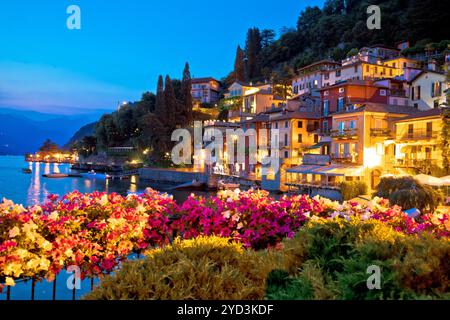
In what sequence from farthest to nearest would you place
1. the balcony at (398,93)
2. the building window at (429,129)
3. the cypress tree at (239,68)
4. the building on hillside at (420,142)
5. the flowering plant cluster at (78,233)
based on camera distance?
the cypress tree at (239,68) → the balcony at (398,93) → the building window at (429,129) → the building on hillside at (420,142) → the flowering plant cluster at (78,233)

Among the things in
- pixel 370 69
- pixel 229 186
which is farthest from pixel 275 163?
pixel 370 69

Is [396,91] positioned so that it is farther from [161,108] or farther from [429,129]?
[161,108]

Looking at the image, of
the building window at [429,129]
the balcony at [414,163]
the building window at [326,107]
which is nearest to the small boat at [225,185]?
the building window at [326,107]

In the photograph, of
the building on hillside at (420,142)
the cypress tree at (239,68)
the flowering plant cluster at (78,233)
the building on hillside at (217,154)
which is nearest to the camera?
the flowering plant cluster at (78,233)

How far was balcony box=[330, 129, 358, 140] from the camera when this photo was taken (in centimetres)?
4000

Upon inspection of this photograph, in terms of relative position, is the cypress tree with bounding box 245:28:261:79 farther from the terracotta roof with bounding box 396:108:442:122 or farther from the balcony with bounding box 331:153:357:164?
the terracotta roof with bounding box 396:108:442:122

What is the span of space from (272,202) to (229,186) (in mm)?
44022

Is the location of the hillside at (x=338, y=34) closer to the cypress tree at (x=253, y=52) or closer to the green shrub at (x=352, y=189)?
the cypress tree at (x=253, y=52)

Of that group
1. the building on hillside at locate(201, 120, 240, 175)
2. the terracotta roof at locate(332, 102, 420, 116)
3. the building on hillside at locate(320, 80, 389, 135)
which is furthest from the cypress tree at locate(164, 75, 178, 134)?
the terracotta roof at locate(332, 102, 420, 116)

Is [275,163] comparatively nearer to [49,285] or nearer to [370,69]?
[370,69]

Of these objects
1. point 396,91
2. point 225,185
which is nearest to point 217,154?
point 225,185

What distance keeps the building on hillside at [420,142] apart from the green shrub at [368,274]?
33139 mm

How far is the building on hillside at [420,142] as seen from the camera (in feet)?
112

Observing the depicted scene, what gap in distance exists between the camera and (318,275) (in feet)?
12.3
